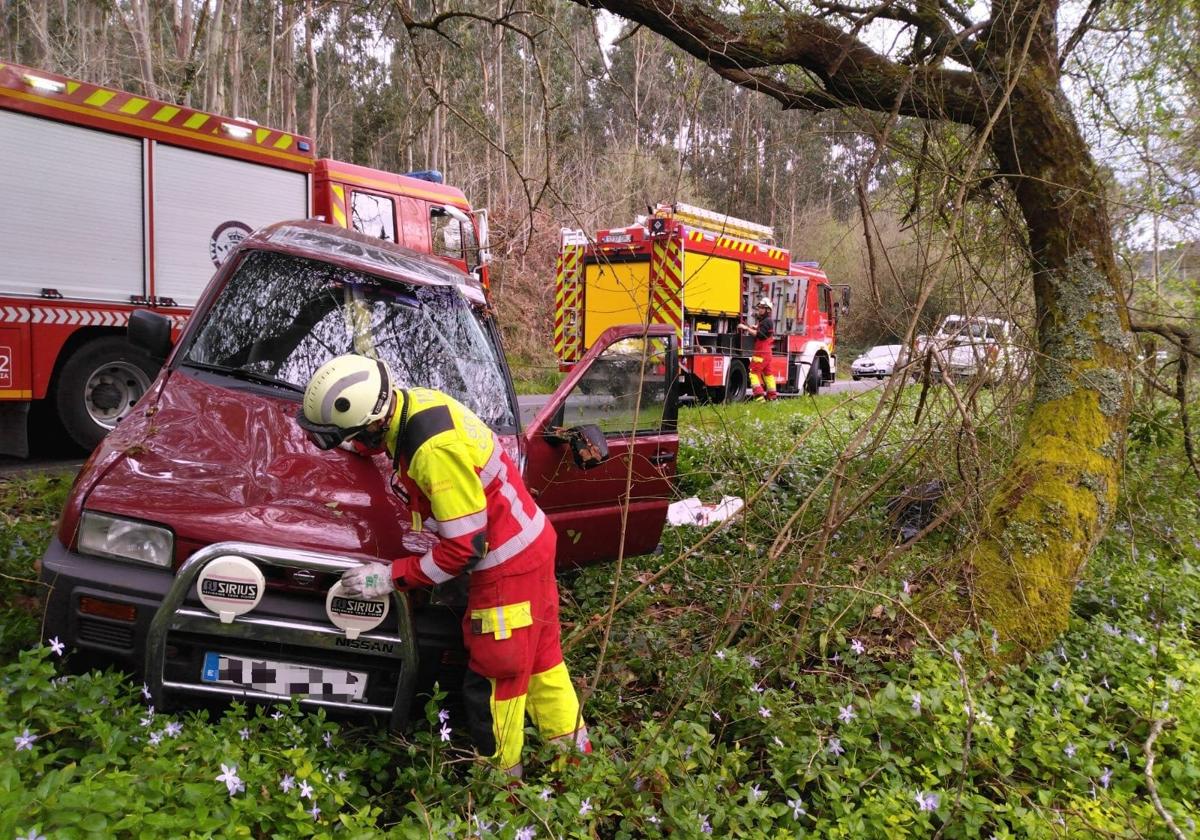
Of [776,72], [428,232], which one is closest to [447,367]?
[776,72]

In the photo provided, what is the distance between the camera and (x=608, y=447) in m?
4.12

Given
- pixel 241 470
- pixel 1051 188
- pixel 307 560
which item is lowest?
pixel 307 560

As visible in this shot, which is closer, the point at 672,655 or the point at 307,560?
the point at 307,560

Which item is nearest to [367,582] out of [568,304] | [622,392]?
[622,392]

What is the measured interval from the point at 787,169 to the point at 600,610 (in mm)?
4370

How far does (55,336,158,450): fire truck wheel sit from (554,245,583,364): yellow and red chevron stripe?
6.98m

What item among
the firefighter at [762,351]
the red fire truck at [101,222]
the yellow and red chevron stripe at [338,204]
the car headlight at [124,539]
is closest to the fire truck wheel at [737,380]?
the firefighter at [762,351]

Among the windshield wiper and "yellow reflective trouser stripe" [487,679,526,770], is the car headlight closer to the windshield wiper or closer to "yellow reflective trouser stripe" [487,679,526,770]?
the windshield wiper

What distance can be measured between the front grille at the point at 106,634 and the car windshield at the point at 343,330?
126 cm

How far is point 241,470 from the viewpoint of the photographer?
2.71m

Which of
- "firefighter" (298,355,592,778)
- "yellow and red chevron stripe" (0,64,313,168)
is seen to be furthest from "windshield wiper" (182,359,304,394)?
"yellow and red chevron stripe" (0,64,313,168)

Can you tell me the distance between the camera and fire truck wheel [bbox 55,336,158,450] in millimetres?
6547

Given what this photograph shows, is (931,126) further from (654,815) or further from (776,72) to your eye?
(654,815)

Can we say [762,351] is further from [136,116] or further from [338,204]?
[136,116]
